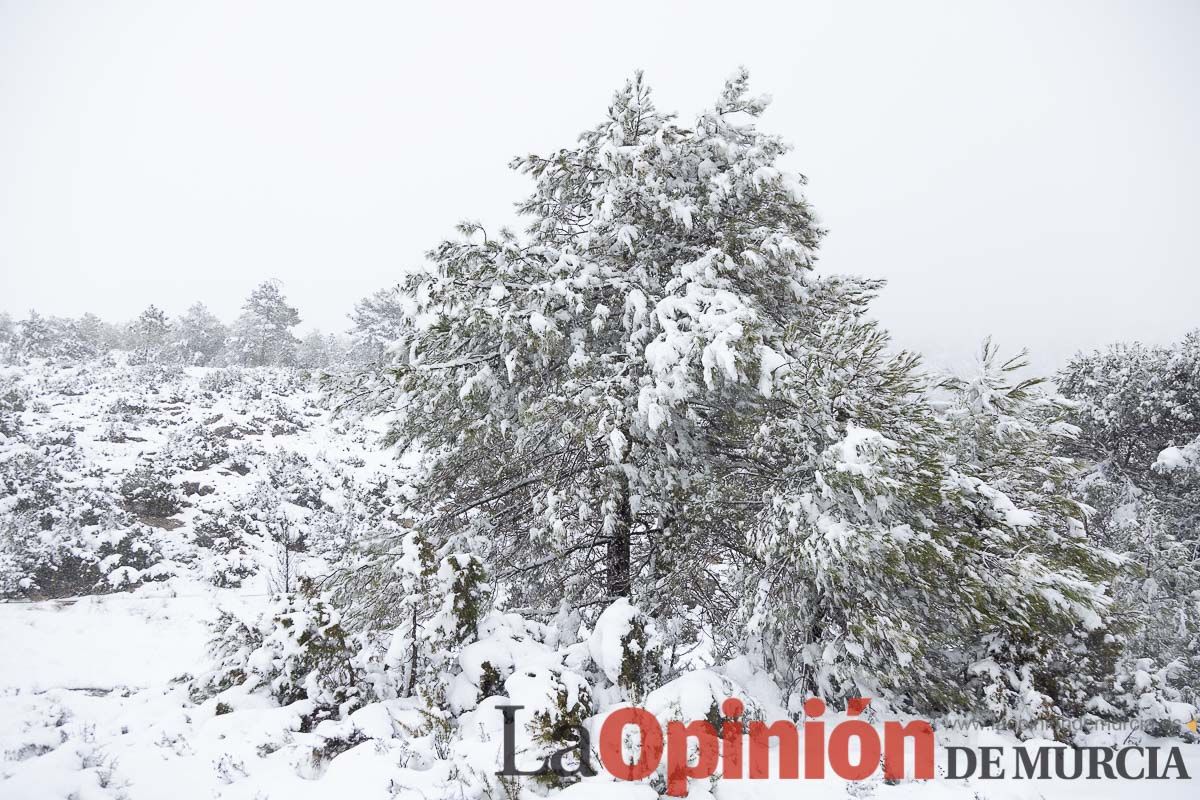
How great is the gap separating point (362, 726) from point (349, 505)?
13.5 m

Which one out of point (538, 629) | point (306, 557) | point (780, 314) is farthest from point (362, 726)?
point (306, 557)

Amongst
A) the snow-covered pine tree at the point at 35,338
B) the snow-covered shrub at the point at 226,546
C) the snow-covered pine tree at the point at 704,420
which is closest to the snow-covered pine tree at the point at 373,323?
the snow-covered pine tree at the point at 35,338

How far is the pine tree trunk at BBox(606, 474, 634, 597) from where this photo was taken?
18.9ft

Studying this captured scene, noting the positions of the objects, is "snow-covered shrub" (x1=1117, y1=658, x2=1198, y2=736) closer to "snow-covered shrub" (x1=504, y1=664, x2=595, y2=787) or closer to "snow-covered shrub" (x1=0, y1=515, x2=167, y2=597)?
"snow-covered shrub" (x1=504, y1=664, x2=595, y2=787)

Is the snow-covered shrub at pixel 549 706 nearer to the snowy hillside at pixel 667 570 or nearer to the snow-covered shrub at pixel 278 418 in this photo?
the snowy hillside at pixel 667 570

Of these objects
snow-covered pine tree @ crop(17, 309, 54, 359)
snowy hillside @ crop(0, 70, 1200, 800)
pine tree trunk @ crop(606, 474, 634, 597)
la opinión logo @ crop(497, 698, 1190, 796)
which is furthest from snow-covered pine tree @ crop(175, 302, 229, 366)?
la opinión logo @ crop(497, 698, 1190, 796)

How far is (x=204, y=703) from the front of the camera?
4797 millimetres

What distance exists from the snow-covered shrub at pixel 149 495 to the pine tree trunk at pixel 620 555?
51.8 ft

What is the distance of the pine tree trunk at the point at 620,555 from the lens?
18.9 feet

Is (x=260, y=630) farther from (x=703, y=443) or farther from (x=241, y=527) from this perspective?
(x=241, y=527)

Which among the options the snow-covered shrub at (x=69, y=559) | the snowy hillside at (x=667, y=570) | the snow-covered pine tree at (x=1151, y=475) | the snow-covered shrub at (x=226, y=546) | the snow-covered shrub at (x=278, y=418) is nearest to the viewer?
the snowy hillside at (x=667, y=570)

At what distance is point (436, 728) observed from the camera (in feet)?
13.5

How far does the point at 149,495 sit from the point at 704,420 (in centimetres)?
1779

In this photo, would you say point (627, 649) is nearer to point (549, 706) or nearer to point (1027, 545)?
point (549, 706)
